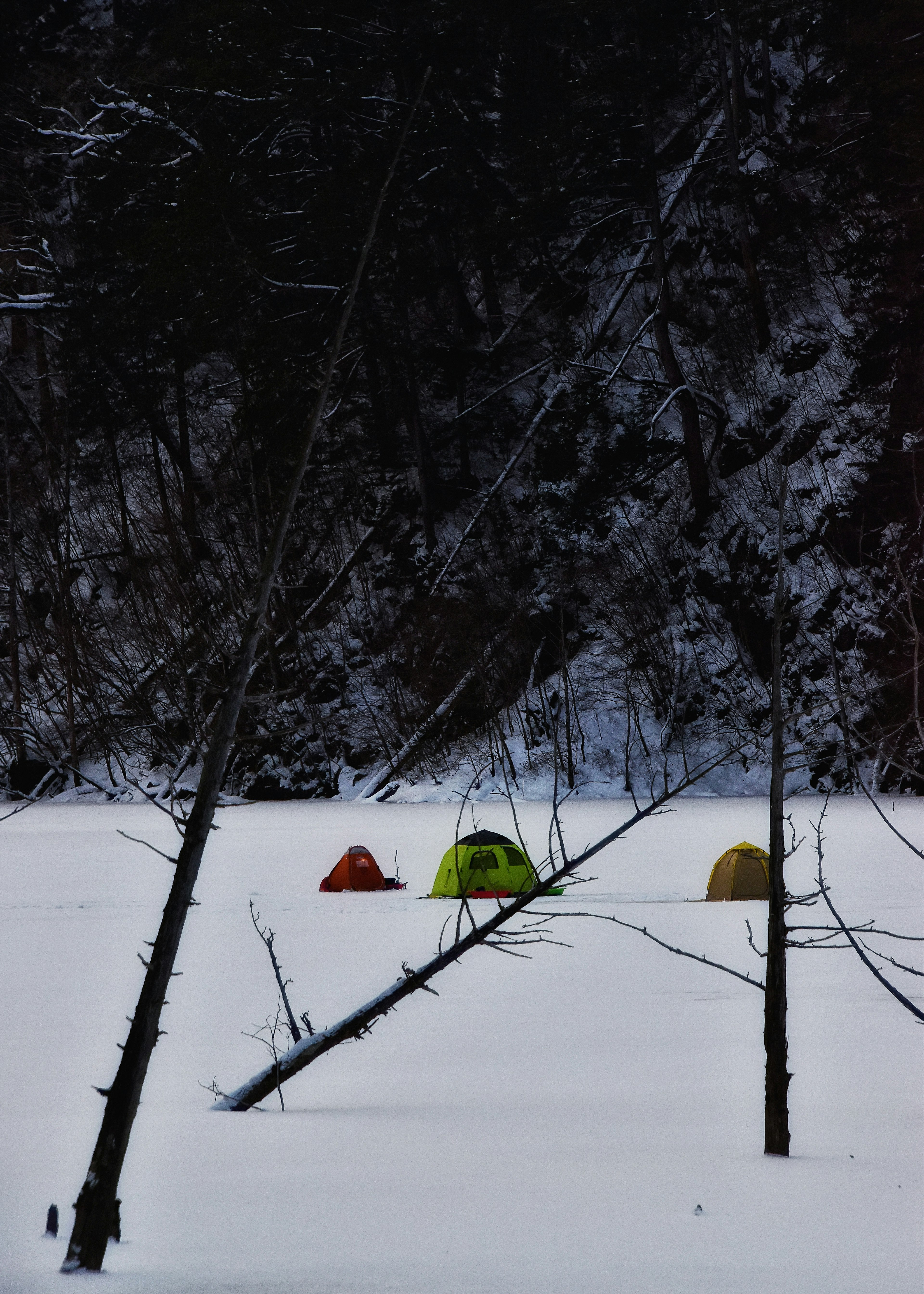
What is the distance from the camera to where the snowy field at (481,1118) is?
3145 millimetres

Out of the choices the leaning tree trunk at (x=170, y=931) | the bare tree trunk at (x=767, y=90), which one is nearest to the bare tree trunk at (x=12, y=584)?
the bare tree trunk at (x=767, y=90)

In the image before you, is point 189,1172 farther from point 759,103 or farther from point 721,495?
point 759,103

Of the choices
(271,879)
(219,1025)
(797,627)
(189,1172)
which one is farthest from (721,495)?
(189,1172)

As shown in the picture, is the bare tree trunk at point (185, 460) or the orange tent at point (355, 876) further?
the bare tree trunk at point (185, 460)

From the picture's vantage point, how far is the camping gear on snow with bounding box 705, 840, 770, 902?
34.8 ft

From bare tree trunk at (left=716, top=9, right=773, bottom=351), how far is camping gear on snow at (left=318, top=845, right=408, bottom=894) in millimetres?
22055

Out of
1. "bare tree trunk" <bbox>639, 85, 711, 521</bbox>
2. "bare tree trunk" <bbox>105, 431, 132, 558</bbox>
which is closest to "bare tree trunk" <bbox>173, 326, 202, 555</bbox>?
"bare tree trunk" <bbox>105, 431, 132, 558</bbox>

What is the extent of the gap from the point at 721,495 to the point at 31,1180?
27.7 metres

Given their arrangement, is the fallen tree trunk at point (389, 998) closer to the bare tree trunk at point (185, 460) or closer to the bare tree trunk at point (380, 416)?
the bare tree trunk at point (380, 416)

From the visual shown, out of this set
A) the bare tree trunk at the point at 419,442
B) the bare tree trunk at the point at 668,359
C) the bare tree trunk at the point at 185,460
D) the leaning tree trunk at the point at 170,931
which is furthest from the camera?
the bare tree trunk at the point at 185,460

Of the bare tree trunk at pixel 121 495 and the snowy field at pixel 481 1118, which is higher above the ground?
the bare tree trunk at pixel 121 495

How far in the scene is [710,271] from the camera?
3275cm

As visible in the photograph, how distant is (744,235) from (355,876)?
22.9m

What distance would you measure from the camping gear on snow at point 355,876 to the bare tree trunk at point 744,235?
22.1m
